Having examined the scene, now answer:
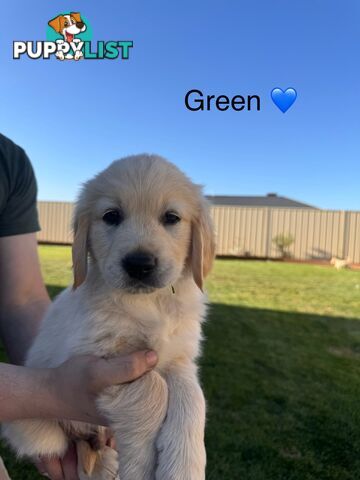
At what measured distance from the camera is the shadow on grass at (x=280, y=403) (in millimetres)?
3707

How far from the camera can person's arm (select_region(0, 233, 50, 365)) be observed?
2.70 metres

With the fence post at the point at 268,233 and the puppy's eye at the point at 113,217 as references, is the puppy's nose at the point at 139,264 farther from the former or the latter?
the fence post at the point at 268,233

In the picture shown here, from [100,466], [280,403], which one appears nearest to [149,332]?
[100,466]

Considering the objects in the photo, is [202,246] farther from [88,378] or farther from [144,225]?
[88,378]

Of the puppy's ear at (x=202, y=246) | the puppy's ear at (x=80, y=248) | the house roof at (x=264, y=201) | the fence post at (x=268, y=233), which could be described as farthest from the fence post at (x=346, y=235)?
the puppy's ear at (x=80, y=248)

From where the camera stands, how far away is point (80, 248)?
6.88ft

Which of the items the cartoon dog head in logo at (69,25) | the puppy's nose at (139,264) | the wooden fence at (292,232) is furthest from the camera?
the wooden fence at (292,232)

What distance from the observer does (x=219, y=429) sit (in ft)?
13.7

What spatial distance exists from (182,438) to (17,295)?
147 centimetres

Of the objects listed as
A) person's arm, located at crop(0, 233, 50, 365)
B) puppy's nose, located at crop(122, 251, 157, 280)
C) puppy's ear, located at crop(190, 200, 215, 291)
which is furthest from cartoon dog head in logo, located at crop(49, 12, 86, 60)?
puppy's nose, located at crop(122, 251, 157, 280)

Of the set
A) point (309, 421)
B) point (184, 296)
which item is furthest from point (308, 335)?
point (184, 296)

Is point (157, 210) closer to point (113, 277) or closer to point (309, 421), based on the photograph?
point (113, 277)

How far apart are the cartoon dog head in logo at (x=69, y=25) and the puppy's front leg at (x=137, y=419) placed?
17.4ft

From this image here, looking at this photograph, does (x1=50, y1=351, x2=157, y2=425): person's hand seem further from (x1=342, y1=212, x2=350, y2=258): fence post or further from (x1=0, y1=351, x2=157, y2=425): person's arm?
(x1=342, y1=212, x2=350, y2=258): fence post
